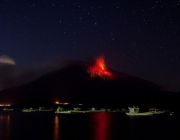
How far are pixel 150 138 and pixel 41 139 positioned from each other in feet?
67.5

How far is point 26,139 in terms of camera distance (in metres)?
58.0

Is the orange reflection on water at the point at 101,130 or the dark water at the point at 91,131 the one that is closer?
the orange reflection on water at the point at 101,130

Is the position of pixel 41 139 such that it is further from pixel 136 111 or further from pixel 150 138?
pixel 136 111

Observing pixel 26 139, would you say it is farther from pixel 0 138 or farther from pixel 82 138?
pixel 82 138

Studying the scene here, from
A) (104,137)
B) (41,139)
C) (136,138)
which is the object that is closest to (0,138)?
(41,139)

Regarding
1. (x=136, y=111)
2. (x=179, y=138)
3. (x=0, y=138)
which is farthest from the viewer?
(x=136, y=111)

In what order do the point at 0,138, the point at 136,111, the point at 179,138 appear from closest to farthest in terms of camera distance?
the point at 179,138 → the point at 0,138 → the point at 136,111

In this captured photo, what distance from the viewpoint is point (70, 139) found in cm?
5700

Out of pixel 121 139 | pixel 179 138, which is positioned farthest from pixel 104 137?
pixel 179 138

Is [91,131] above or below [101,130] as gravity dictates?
below

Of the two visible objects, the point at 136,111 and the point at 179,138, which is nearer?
the point at 179,138

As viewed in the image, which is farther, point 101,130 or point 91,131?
point 101,130

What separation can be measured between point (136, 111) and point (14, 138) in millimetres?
111771

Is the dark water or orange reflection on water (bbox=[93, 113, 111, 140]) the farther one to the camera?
the dark water
